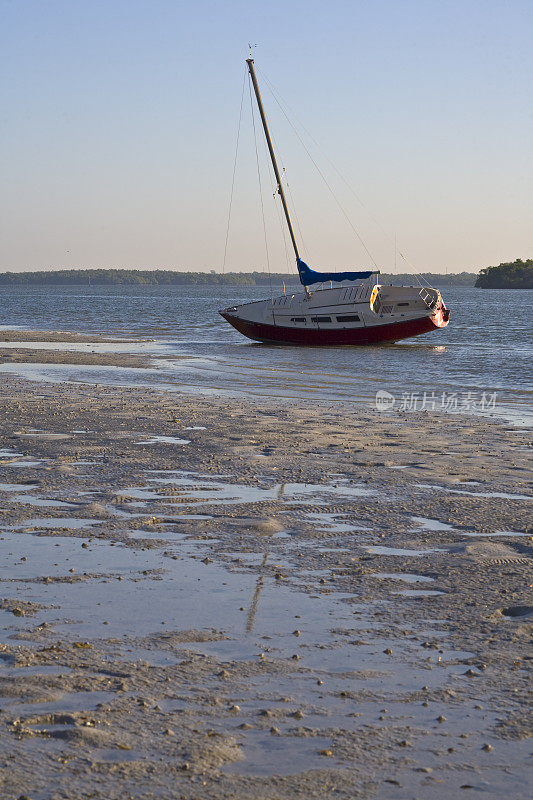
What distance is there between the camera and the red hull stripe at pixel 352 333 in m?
44.0

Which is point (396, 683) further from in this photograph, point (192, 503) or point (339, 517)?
point (192, 503)

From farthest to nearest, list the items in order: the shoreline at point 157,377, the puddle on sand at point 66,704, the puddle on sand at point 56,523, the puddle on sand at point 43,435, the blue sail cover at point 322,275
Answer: the blue sail cover at point 322,275 → the shoreline at point 157,377 → the puddle on sand at point 43,435 → the puddle on sand at point 56,523 → the puddle on sand at point 66,704

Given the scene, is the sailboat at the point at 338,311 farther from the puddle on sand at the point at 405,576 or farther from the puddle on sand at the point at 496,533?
the puddle on sand at the point at 405,576

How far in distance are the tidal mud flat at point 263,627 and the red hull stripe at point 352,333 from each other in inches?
1248

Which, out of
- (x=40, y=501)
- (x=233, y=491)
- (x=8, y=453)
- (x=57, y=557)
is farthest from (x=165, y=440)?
(x=57, y=557)

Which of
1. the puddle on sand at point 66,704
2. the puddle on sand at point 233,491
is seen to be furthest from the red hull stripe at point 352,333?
the puddle on sand at point 66,704

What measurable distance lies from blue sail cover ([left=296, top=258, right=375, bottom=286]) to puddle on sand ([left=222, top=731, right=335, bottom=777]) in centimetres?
3846

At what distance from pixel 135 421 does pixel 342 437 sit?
12.9 feet

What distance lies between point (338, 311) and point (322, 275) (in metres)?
2.05

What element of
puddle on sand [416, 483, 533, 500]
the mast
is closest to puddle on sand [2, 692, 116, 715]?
puddle on sand [416, 483, 533, 500]

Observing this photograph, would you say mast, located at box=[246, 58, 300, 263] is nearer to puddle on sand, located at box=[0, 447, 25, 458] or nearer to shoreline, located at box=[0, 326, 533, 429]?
shoreline, located at box=[0, 326, 533, 429]

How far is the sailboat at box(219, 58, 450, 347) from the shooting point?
43.5m

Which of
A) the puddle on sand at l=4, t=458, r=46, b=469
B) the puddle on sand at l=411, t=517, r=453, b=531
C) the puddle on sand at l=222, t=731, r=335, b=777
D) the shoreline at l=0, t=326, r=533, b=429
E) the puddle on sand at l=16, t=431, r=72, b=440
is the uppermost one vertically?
the shoreline at l=0, t=326, r=533, b=429

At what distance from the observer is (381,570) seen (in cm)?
748
